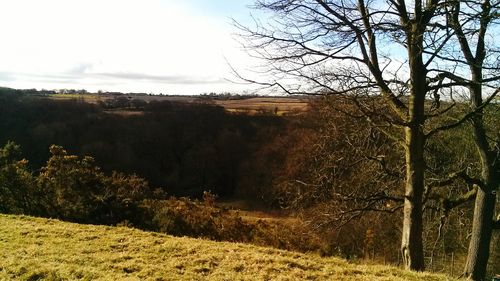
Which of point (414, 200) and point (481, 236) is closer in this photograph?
point (414, 200)

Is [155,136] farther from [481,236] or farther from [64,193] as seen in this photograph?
[481,236]

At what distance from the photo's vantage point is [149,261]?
21.0ft

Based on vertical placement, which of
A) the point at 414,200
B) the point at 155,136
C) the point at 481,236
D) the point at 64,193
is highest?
the point at 414,200

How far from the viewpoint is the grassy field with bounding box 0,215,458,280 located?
5.66 m

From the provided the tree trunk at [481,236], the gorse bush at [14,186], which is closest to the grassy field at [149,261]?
the tree trunk at [481,236]

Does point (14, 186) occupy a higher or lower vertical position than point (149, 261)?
lower

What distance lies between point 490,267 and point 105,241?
12513mm

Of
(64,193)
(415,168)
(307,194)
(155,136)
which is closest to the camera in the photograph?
(415,168)

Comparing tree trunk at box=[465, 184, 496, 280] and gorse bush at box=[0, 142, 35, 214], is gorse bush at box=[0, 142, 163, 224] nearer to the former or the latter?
gorse bush at box=[0, 142, 35, 214]

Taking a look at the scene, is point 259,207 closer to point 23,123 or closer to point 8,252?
point 23,123

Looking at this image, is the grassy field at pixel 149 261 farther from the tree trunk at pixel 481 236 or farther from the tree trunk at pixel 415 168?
the tree trunk at pixel 481 236

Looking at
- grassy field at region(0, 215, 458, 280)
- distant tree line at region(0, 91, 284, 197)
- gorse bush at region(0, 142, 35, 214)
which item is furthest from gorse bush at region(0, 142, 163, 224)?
distant tree line at region(0, 91, 284, 197)

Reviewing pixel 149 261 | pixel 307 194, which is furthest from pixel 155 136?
pixel 149 261

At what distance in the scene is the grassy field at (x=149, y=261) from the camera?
18.6ft
